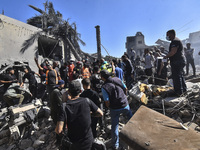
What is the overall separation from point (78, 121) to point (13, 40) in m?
8.26

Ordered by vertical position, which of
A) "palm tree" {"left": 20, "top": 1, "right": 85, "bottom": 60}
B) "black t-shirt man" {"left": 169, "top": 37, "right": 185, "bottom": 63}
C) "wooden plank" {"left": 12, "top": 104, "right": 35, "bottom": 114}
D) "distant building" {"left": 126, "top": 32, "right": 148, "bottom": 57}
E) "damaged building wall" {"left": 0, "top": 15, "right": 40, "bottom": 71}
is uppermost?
"distant building" {"left": 126, "top": 32, "right": 148, "bottom": 57}

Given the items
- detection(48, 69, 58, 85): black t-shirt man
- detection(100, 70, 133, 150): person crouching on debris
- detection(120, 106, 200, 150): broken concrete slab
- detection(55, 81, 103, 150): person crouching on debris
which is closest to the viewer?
detection(120, 106, 200, 150): broken concrete slab

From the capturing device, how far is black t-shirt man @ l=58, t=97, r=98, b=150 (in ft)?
5.02

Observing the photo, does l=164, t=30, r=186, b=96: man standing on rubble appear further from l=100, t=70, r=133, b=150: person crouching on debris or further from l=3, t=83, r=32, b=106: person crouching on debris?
l=3, t=83, r=32, b=106: person crouching on debris

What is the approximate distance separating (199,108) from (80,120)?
3006mm

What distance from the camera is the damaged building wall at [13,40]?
667 centimetres

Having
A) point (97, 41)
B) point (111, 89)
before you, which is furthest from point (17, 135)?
point (97, 41)

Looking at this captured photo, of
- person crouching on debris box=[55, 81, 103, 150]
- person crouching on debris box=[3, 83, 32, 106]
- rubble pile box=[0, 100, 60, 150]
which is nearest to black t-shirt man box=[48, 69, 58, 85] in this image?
rubble pile box=[0, 100, 60, 150]

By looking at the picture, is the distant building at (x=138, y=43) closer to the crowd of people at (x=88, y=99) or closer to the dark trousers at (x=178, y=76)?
the crowd of people at (x=88, y=99)

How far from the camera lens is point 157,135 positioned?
4.11ft

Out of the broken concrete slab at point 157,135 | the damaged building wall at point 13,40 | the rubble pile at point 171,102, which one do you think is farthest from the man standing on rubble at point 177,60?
the damaged building wall at point 13,40

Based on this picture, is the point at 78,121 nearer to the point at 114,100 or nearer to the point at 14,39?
the point at 114,100

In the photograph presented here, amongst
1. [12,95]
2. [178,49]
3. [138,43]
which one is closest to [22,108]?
[12,95]

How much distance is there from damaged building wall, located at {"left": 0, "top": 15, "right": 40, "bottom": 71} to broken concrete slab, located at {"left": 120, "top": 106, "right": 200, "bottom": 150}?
8.21m
